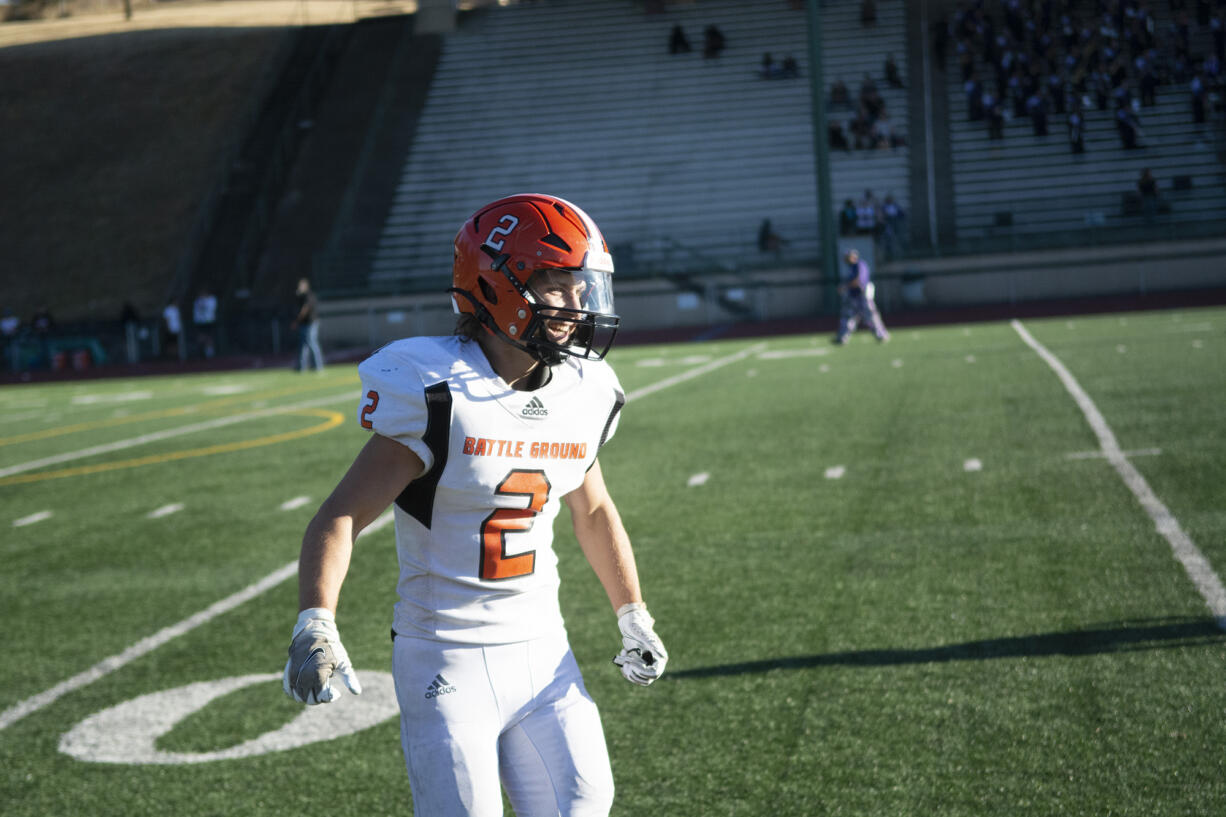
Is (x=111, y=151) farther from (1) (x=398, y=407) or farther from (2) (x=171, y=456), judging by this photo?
(1) (x=398, y=407)

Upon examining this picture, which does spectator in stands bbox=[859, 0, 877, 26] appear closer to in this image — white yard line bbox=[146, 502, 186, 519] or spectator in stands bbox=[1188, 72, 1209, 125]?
spectator in stands bbox=[1188, 72, 1209, 125]

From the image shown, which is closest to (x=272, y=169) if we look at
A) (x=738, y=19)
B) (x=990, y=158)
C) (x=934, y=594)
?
(x=738, y=19)

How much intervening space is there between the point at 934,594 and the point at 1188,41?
111ft

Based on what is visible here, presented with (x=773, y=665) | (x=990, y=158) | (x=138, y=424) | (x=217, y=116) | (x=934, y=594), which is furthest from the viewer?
(x=217, y=116)

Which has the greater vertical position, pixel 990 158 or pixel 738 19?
pixel 738 19

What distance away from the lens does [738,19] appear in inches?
1576

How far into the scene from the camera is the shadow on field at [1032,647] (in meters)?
5.27

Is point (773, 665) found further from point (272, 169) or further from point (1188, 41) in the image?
point (272, 169)

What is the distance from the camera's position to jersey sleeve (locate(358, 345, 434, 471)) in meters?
2.76

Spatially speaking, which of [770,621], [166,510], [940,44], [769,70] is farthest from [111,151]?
[770,621]

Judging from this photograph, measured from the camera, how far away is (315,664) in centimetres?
249

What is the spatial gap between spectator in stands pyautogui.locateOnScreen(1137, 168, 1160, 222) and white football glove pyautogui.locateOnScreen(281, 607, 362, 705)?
30.6m

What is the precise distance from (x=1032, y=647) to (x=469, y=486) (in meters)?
3.33

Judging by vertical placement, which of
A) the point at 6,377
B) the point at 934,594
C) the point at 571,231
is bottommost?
the point at 6,377
